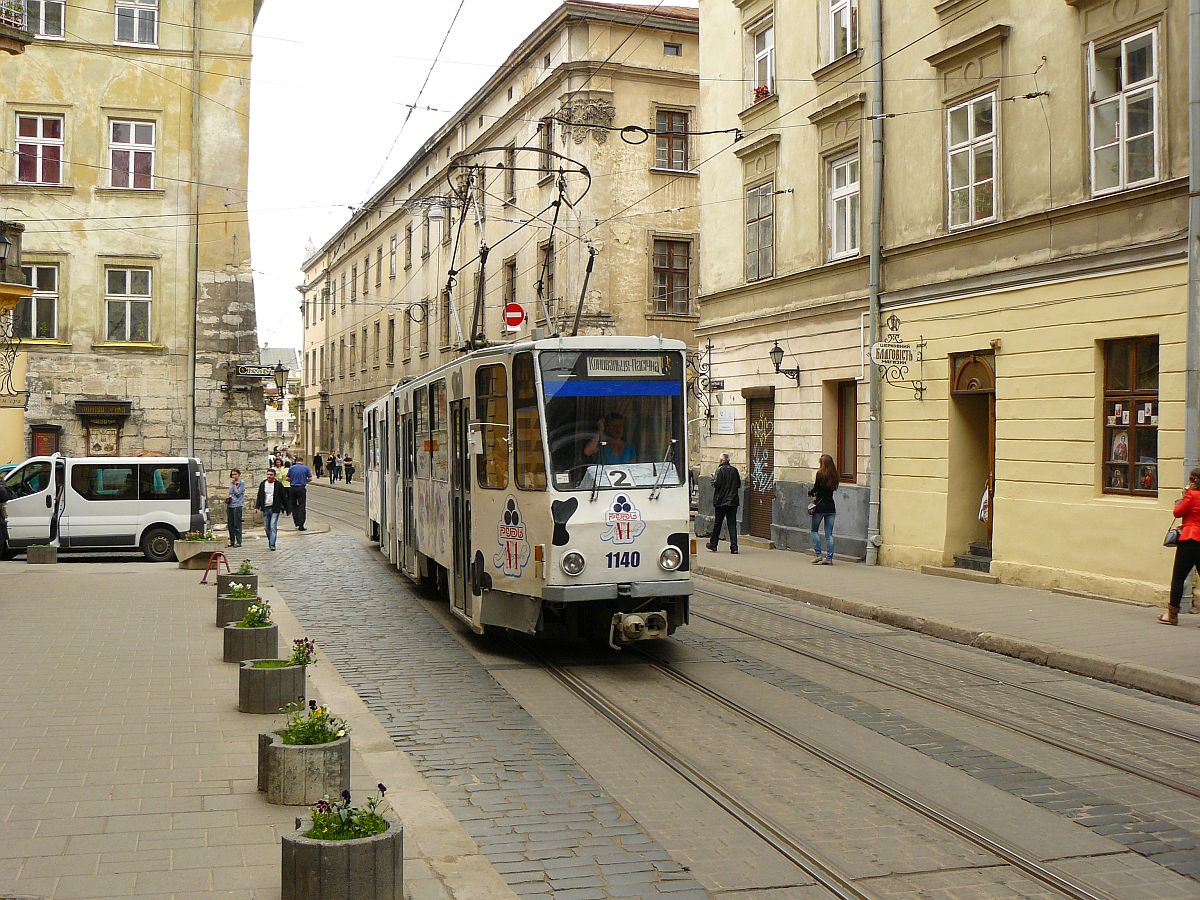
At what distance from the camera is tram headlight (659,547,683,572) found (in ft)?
35.1

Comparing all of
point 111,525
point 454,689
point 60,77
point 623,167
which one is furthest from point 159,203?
point 454,689

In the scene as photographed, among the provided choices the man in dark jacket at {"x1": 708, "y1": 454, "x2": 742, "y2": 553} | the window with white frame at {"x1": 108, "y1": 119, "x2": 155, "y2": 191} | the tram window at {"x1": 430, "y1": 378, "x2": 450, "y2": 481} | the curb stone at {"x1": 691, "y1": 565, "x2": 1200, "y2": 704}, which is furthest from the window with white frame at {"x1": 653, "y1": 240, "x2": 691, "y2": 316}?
the tram window at {"x1": 430, "y1": 378, "x2": 450, "y2": 481}

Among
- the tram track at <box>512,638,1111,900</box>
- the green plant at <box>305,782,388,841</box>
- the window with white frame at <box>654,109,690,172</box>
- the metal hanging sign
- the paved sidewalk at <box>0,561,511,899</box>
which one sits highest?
the window with white frame at <box>654,109,690,172</box>

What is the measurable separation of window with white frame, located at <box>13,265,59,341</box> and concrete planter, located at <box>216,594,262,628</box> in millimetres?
18207

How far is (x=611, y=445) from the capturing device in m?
10.7

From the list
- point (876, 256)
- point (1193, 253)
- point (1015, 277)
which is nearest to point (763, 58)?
point (876, 256)

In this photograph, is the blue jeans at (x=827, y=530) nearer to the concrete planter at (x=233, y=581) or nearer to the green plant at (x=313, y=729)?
the concrete planter at (x=233, y=581)

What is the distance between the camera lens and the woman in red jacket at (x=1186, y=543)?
39.9 ft

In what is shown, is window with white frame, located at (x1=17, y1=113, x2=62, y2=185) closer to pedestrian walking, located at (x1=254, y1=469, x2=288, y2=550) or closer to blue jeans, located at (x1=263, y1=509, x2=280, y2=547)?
pedestrian walking, located at (x1=254, y1=469, x2=288, y2=550)

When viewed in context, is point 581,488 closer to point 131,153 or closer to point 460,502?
point 460,502

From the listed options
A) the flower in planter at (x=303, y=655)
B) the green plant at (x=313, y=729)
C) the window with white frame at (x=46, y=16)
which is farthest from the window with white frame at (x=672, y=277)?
the green plant at (x=313, y=729)

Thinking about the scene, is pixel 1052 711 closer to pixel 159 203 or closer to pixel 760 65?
pixel 760 65

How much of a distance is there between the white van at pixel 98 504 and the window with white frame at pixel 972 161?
14.7m

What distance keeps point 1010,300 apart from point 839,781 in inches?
427
